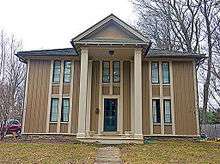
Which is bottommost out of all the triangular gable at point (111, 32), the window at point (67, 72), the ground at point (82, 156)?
the ground at point (82, 156)

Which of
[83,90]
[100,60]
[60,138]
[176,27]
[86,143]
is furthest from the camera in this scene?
[176,27]

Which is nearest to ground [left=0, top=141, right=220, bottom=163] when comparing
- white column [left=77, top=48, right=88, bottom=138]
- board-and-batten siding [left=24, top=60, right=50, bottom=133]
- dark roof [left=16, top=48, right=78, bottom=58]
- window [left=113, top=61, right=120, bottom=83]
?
white column [left=77, top=48, right=88, bottom=138]

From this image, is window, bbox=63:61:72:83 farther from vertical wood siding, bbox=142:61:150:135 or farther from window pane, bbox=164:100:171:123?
window pane, bbox=164:100:171:123

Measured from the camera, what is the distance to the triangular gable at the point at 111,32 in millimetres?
19391

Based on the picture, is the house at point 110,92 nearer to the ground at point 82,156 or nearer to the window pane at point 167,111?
the window pane at point 167,111

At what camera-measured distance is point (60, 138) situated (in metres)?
20.5

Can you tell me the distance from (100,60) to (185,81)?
5912 mm

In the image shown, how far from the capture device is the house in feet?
68.1

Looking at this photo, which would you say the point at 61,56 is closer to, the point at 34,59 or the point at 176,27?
the point at 34,59

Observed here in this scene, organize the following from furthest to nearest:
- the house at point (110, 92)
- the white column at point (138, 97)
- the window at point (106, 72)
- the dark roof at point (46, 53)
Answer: the window at point (106, 72), the dark roof at point (46, 53), the house at point (110, 92), the white column at point (138, 97)

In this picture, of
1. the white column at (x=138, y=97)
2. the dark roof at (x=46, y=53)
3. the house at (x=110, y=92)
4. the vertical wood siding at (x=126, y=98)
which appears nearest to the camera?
the white column at (x=138, y=97)

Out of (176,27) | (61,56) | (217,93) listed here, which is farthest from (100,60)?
(217,93)

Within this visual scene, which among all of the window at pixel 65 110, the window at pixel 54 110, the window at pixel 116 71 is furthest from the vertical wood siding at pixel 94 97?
the window at pixel 54 110

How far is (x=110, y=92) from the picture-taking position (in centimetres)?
2152
